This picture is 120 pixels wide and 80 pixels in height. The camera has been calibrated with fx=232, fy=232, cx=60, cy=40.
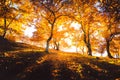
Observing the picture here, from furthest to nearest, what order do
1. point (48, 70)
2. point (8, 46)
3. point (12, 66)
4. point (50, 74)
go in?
point (8, 46)
point (12, 66)
point (48, 70)
point (50, 74)

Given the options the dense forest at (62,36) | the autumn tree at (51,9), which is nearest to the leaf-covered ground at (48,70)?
the dense forest at (62,36)

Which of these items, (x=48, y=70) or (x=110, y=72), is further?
(x=110, y=72)

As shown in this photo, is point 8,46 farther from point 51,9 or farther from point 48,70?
point 48,70

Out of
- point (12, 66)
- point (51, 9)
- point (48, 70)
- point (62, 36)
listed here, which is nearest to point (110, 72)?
point (48, 70)

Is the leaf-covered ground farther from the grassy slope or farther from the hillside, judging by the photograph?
the hillside

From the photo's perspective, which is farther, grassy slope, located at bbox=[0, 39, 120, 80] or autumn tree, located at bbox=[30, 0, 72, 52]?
autumn tree, located at bbox=[30, 0, 72, 52]

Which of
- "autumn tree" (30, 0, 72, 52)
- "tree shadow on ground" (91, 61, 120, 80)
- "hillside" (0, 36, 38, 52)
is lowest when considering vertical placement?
"tree shadow on ground" (91, 61, 120, 80)

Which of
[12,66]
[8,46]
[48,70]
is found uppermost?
[8,46]

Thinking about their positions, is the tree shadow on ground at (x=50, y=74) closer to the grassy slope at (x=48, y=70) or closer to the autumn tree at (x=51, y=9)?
the grassy slope at (x=48, y=70)

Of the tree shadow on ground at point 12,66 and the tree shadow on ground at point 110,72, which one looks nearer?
the tree shadow on ground at point 12,66

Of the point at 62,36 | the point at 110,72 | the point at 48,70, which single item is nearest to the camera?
the point at 48,70

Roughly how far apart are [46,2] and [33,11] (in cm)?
425

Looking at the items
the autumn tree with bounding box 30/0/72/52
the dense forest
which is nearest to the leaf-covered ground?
the dense forest

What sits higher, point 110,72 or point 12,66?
point 12,66
